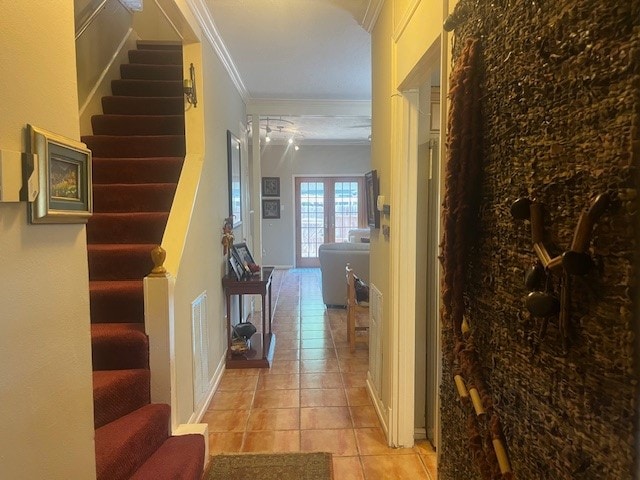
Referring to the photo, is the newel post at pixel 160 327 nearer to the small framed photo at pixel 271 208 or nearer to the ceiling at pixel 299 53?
the ceiling at pixel 299 53

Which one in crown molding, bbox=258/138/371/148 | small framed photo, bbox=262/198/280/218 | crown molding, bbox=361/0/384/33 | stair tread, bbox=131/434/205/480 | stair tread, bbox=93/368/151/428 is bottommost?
stair tread, bbox=131/434/205/480

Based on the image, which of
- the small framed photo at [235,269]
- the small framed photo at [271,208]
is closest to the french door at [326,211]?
the small framed photo at [271,208]

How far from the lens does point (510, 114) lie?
776 mm

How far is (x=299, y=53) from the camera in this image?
134 inches

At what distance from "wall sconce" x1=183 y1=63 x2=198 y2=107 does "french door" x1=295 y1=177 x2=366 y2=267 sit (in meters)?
6.31

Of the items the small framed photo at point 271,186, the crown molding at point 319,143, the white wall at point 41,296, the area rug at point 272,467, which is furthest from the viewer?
the small framed photo at point 271,186

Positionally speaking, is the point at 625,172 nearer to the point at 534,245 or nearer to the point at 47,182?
the point at 534,245

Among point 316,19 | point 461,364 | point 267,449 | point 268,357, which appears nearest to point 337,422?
point 267,449

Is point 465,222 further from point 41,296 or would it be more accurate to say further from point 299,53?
point 299,53

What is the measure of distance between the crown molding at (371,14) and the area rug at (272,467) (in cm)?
268

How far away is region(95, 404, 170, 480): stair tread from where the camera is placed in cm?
151

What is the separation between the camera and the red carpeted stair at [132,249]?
1.74 meters

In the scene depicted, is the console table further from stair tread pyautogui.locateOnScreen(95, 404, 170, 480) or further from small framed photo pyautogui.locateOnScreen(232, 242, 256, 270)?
stair tread pyautogui.locateOnScreen(95, 404, 170, 480)

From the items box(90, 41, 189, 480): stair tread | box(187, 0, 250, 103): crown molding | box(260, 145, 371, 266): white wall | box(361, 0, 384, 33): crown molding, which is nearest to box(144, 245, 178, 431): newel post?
box(90, 41, 189, 480): stair tread
